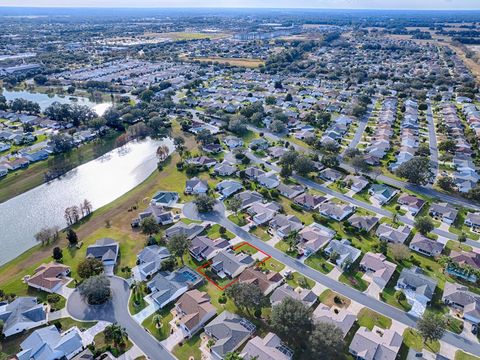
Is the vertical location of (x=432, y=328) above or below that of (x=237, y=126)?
below

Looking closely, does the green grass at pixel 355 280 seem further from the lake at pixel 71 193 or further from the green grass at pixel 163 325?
the lake at pixel 71 193

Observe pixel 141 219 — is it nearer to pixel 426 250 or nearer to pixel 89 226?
pixel 89 226

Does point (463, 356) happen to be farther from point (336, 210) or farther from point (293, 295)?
point (336, 210)

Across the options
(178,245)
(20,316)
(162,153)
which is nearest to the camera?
(20,316)

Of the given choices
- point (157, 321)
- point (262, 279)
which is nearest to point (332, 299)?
point (262, 279)

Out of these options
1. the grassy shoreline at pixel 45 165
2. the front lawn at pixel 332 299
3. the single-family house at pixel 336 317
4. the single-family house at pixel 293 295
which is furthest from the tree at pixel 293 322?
the grassy shoreline at pixel 45 165

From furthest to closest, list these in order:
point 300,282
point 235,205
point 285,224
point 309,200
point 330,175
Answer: point 330,175 → point 309,200 → point 235,205 → point 285,224 → point 300,282

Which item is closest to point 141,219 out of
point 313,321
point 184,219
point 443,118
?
point 184,219
